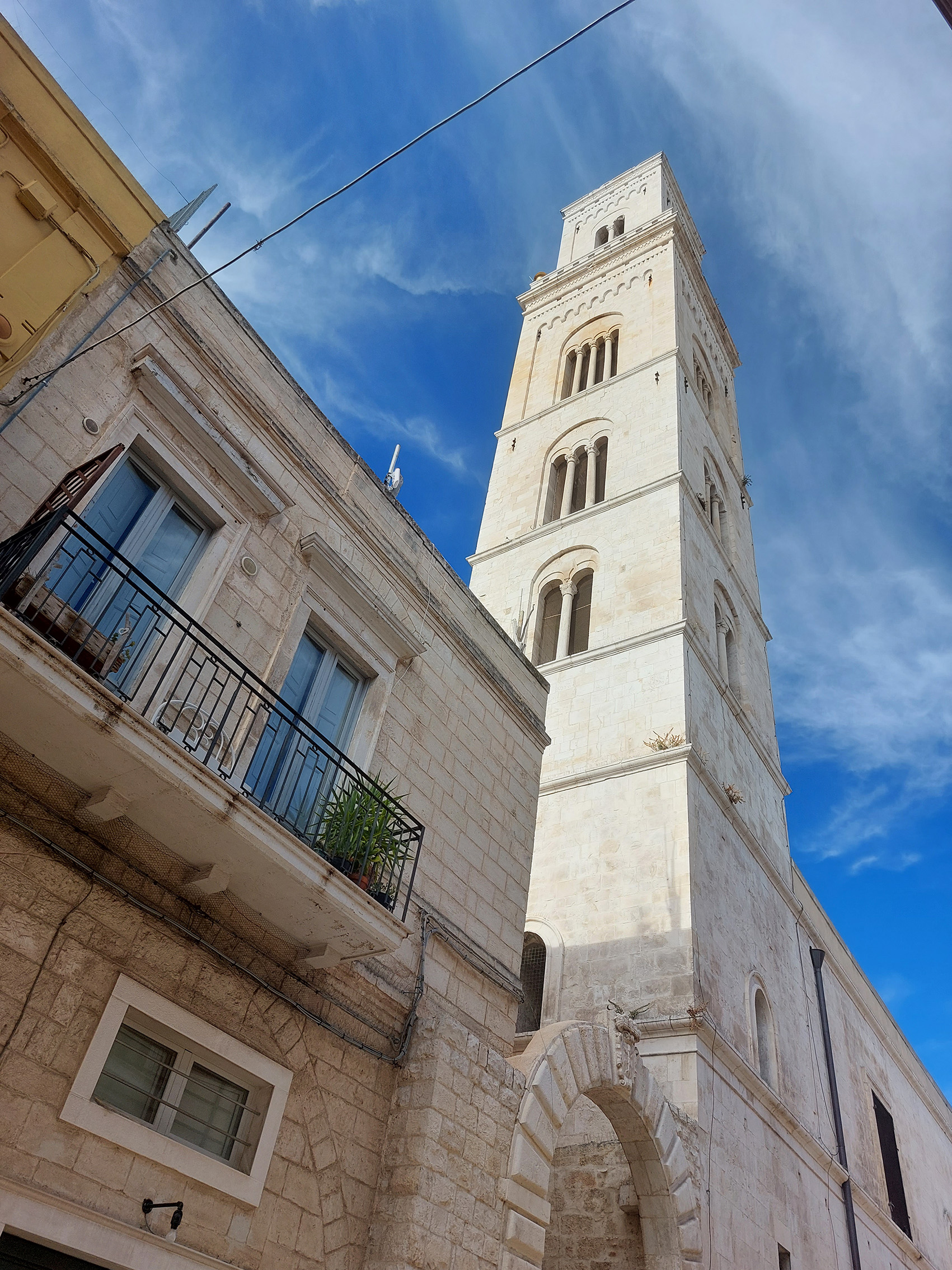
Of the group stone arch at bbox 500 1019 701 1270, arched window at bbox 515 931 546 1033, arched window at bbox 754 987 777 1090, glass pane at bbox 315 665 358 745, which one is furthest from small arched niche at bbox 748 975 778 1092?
glass pane at bbox 315 665 358 745

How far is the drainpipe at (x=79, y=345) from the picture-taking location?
5691 mm

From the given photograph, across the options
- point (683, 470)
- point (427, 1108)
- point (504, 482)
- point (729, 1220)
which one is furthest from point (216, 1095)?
point (504, 482)

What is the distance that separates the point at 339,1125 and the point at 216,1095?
999 millimetres

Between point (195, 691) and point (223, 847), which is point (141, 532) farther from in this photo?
point (223, 847)

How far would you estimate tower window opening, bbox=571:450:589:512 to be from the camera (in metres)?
21.7

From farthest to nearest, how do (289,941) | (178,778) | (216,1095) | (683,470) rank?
(683,470)
(289,941)
(216,1095)
(178,778)

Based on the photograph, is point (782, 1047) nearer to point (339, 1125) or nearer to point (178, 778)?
point (339, 1125)

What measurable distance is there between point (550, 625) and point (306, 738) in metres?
13.1

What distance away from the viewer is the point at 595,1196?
1039 centimetres

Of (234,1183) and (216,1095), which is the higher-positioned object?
(216,1095)

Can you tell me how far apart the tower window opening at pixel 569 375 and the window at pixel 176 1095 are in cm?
2123

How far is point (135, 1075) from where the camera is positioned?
524 centimetres

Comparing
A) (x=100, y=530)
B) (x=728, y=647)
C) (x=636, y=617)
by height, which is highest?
(x=728, y=647)

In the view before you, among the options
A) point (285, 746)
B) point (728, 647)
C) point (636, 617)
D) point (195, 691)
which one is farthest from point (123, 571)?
point (728, 647)
